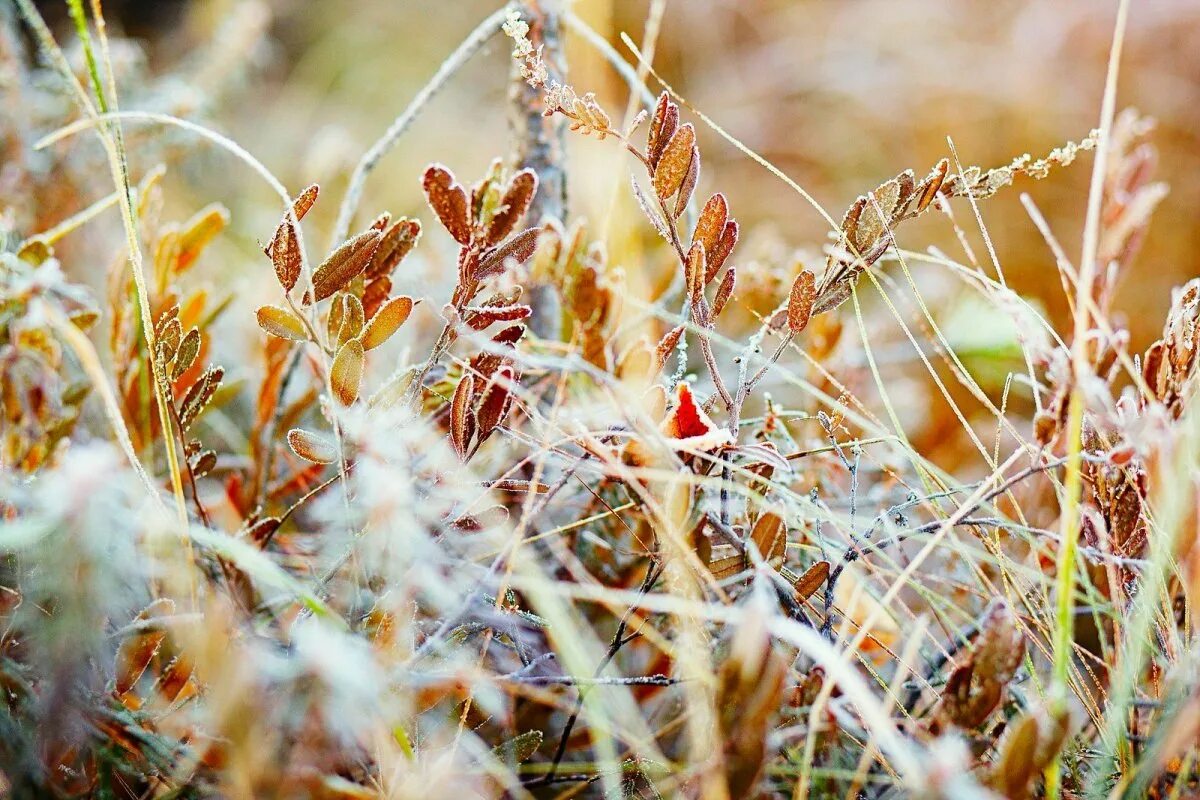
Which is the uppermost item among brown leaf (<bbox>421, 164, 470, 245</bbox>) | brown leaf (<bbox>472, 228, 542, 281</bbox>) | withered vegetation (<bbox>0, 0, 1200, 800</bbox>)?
brown leaf (<bbox>421, 164, 470, 245</bbox>)

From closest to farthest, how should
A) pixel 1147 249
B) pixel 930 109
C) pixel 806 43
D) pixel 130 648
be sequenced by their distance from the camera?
pixel 130 648
pixel 1147 249
pixel 930 109
pixel 806 43

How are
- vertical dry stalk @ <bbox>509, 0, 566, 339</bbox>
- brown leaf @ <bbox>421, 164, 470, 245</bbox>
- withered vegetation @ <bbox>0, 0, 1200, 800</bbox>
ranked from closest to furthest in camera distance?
withered vegetation @ <bbox>0, 0, 1200, 800</bbox>
brown leaf @ <bbox>421, 164, 470, 245</bbox>
vertical dry stalk @ <bbox>509, 0, 566, 339</bbox>

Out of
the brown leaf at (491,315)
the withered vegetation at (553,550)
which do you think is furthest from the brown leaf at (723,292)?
the brown leaf at (491,315)

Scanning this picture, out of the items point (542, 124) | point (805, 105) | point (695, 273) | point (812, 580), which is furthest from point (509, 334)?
point (805, 105)

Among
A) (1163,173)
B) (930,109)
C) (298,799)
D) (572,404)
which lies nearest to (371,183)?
(930,109)

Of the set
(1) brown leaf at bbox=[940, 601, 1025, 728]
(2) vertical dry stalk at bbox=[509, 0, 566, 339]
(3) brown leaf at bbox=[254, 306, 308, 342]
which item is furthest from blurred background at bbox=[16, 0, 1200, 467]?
(1) brown leaf at bbox=[940, 601, 1025, 728]

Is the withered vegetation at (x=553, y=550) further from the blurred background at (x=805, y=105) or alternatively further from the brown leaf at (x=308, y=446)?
the blurred background at (x=805, y=105)

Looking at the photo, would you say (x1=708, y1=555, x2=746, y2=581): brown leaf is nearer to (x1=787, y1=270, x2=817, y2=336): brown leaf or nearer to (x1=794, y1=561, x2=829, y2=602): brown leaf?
(x1=794, y1=561, x2=829, y2=602): brown leaf

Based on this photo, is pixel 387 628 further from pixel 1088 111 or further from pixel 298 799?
pixel 1088 111
